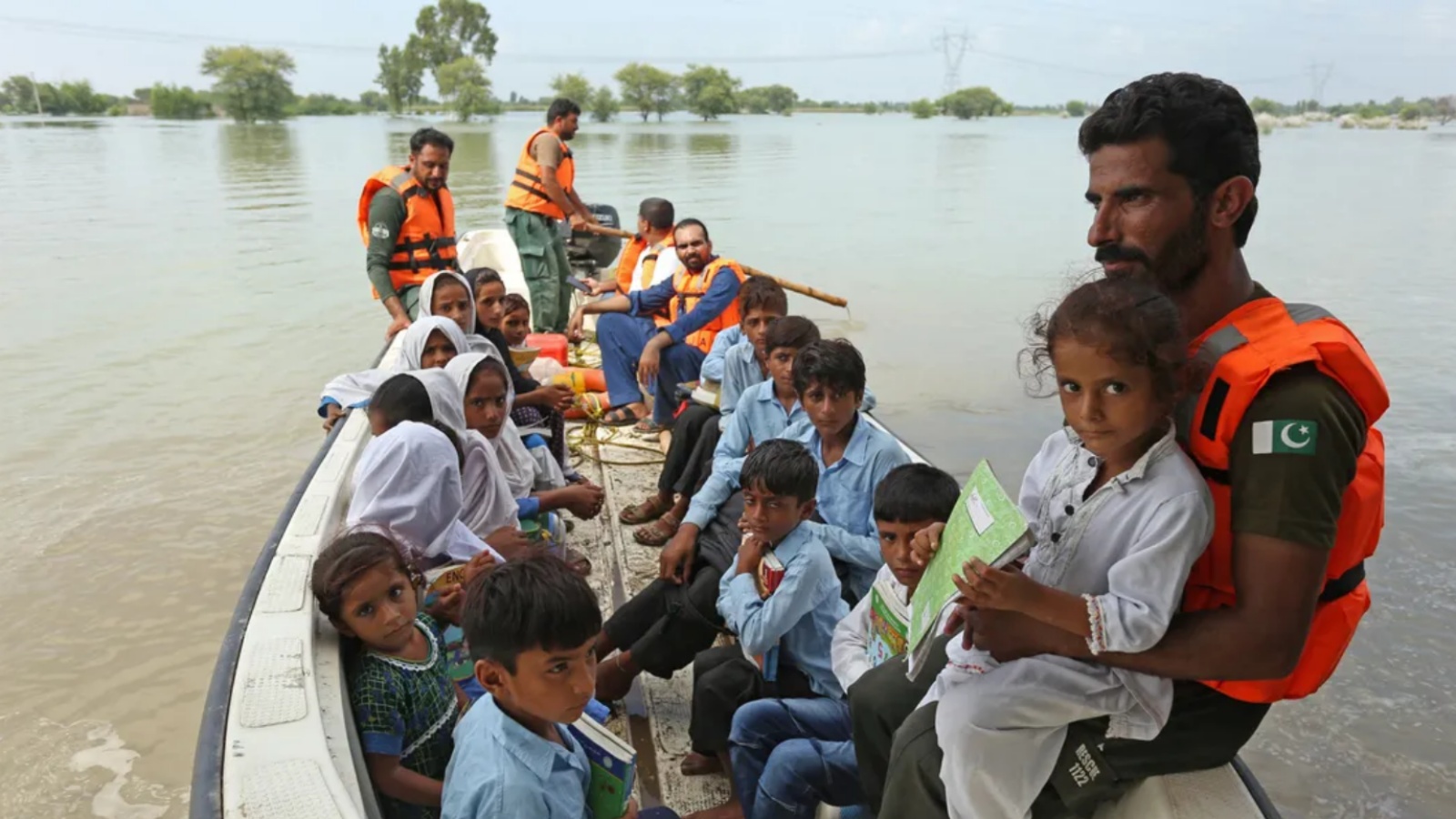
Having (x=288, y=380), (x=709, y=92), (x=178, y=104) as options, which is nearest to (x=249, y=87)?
(x=178, y=104)

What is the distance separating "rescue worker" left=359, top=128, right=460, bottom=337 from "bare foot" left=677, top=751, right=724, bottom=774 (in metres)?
3.33

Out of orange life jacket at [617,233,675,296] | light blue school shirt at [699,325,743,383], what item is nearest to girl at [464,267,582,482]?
light blue school shirt at [699,325,743,383]

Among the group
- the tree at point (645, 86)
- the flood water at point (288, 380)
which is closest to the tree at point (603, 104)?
the tree at point (645, 86)

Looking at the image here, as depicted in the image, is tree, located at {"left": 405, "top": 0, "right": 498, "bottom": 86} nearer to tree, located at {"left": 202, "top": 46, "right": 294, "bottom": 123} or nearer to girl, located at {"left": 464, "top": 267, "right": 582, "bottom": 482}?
tree, located at {"left": 202, "top": 46, "right": 294, "bottom": 123}

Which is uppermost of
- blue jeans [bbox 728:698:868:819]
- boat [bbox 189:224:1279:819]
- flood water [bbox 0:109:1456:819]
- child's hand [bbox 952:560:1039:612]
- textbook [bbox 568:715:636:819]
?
child's hand [bbox 952:560:1039:612]

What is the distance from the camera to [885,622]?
6.51ft

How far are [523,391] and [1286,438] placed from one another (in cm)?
331

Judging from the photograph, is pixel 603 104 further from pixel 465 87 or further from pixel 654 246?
pixel 654 246

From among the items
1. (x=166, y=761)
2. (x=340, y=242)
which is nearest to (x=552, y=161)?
(x=166, y=761)

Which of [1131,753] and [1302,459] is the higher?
[1302,459]

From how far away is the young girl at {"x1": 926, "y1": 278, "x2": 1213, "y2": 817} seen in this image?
4.28 feet

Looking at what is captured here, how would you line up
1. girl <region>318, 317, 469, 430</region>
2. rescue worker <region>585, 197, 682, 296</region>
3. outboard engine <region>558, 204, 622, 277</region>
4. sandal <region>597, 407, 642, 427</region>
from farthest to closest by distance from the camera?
outboard engine <region>558, 204, 622, 277</region>, rescue worker <region>585, 197, 682, 296</region>, sandal <region>597, 407, 642, 427</region>, girl <region>318, 317, 469, 430</region>

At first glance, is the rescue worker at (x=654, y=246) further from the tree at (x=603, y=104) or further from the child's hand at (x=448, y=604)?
the tree at (x=603, y=104)

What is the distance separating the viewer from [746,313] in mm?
3865
